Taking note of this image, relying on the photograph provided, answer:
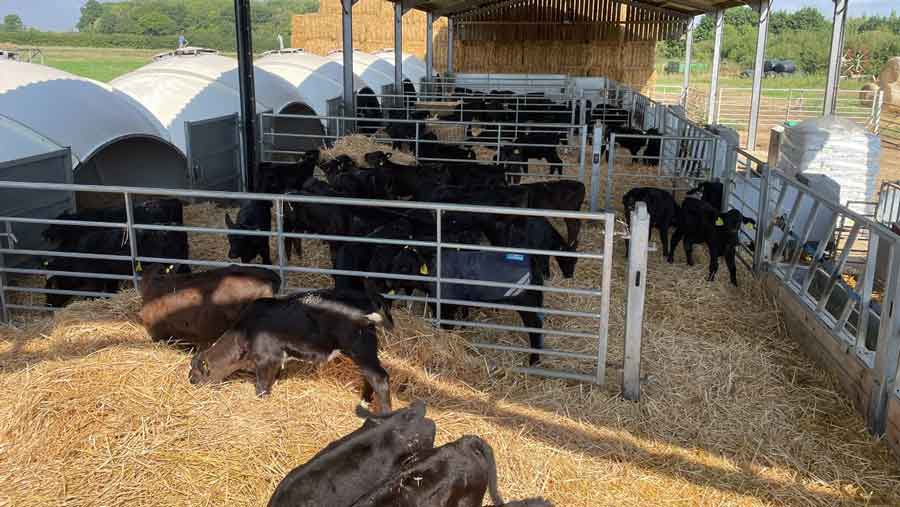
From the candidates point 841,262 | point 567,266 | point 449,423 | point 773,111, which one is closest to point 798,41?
point 773,111

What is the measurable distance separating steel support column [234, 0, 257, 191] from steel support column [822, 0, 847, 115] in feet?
35.6

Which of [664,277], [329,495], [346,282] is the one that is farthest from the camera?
[664,277]

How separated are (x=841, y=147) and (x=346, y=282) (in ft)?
33.2

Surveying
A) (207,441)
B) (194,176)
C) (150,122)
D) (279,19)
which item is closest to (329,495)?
(207,441)

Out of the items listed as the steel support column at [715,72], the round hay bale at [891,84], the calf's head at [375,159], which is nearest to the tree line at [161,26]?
the round hay bale at [891,84]

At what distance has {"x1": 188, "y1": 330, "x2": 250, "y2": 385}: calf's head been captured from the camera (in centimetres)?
500

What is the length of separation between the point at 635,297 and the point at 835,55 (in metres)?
12.5

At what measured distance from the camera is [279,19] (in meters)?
107

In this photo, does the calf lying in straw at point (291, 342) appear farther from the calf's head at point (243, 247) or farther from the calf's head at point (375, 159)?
the calf's head at point (375, 159)

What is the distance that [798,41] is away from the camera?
2709 inches

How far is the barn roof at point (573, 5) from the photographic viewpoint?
22484mm

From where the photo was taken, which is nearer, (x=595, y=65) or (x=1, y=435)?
(x=1, y=435)

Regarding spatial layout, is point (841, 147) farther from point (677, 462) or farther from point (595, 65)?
point (595, 65)

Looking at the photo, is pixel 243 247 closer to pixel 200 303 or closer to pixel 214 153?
pixel 200 303
